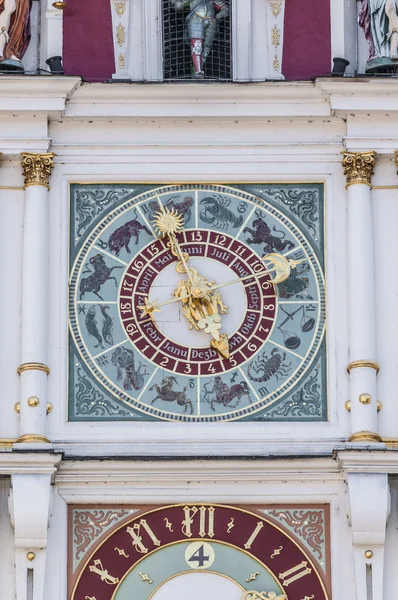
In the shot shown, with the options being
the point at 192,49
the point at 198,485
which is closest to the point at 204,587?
the point at 198,485

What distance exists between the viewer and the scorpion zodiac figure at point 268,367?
1942 centimetres

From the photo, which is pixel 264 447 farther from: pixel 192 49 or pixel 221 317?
pixel 192 49

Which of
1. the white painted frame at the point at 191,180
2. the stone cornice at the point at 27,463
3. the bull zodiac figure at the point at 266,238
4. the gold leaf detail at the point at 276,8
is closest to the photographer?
the stone cornice at the point at 27,463

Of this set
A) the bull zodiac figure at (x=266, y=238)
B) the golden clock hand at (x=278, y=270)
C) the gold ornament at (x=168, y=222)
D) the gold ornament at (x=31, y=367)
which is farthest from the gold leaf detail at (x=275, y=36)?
the gold ornament at (x=31, y=367)

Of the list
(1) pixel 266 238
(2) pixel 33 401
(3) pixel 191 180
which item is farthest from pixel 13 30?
(2) pixel 33 401

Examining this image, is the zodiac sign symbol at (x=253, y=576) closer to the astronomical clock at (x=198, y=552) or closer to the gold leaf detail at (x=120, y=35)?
the astronomical clock at (x=198, y=552)

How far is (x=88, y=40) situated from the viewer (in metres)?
20.1

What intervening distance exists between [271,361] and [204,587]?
57.5 inches

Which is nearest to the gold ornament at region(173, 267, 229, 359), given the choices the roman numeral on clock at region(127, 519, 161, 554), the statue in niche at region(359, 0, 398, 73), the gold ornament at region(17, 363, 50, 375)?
the gold ornament at region(17, 363, 50, 375)

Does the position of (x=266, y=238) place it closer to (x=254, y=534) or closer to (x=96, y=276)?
(x=96, y=276)

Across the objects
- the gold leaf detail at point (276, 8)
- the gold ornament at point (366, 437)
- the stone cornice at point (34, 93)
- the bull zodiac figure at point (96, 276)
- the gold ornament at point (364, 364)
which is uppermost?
the gold leaf detail at point (276, 8)

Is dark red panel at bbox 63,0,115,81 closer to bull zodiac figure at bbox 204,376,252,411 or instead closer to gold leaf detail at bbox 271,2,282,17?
gold leaf detail at bbox 271,2,282,17

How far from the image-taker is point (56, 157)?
19.8 meters

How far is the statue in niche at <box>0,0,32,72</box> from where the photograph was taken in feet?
65.1
